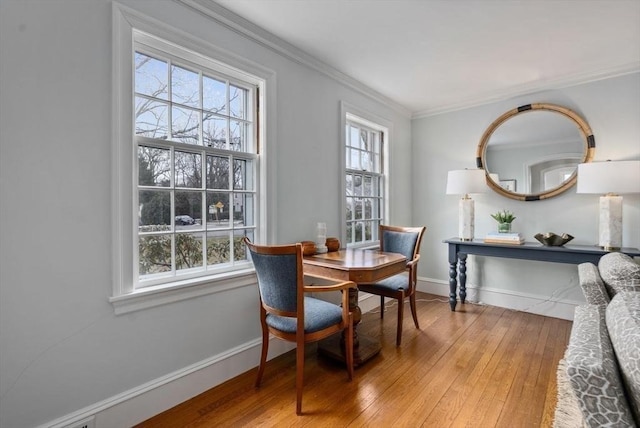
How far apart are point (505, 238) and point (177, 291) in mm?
3158

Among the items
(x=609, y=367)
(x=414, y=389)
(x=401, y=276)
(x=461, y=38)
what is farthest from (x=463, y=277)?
(x=609, y=367)

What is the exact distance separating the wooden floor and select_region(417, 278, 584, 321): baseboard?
1.44 ft

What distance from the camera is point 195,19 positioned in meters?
1.99

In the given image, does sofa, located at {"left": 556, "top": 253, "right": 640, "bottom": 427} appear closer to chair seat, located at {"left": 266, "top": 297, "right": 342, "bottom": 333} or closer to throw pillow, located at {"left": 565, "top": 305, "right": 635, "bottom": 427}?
throw pillow, located at {"left": 565, "top": 305, "right": 635, "bottom": 427}

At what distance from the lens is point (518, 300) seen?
352cm

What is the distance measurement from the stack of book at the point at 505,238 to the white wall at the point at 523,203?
0.34 metres

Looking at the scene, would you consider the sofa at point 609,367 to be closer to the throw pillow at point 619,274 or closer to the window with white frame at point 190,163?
the throw pillow at point 619,274

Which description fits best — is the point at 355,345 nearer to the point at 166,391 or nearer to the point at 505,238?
the point at 166,391

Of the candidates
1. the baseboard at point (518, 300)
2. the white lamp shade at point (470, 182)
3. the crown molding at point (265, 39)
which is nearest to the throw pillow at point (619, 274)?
the white lamp shade at point (470, 182)

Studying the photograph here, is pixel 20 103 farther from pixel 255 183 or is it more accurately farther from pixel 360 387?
pixel 360 387

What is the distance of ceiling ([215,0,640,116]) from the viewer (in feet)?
6.81

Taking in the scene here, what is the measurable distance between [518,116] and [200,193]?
3474 millimetres

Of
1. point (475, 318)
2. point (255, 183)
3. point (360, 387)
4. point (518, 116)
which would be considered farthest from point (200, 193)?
point (518, 116)

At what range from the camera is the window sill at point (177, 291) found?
1.68 metres
